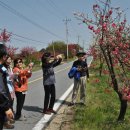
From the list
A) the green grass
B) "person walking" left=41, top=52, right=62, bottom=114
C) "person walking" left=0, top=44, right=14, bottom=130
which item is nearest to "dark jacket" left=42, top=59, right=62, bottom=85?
"person walking" left=41, top=52, right=62, bottom=114

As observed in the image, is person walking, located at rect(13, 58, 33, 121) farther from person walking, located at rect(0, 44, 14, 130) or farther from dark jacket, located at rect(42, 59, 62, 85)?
person walking, located at rect(0, 44, 14, 130)

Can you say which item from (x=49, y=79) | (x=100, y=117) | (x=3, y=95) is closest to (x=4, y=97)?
(x=3, y=95)

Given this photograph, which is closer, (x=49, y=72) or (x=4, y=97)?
(x=4, y=97)

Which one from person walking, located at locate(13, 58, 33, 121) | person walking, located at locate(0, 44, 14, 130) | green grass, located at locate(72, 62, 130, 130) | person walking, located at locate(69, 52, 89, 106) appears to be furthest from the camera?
person walking, located at locate(69, 52, 89, 106)

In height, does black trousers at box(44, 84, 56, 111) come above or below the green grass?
above

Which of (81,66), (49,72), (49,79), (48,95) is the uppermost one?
(81,66)

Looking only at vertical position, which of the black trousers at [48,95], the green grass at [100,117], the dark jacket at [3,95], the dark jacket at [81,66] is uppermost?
the dark jacket at [81,66]

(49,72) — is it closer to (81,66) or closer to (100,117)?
(81,66)

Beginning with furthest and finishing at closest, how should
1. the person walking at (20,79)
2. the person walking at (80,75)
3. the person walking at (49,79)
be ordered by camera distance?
the person walking at (80,75), the person walking at (49,79), the person walking at (20,79)

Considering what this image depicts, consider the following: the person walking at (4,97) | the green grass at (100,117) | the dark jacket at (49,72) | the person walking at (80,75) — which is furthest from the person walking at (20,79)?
the person walking at (4,97)

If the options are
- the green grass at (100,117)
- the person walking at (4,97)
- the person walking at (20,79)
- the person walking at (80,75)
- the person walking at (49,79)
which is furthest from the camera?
the person walking at (80,75)

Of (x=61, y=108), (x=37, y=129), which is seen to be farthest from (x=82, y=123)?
(x=61, y=108)

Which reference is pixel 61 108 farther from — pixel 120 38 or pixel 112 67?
pixel 120 38

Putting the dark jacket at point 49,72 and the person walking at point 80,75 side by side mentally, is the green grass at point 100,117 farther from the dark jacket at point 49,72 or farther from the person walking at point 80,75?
the dark jacket at point 49,72
